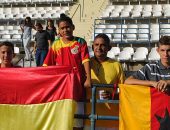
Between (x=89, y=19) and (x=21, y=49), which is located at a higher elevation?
(x=89, y=19)

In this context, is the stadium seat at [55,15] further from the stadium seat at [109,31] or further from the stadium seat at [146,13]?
the stadium seat at [146,13]

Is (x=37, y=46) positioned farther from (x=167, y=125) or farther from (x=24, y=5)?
(x=24, y=5)

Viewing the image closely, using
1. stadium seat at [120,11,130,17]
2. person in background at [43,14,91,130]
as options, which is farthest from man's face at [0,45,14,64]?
stadium seat at [120,11,130,17]

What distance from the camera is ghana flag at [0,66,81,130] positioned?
4289mm

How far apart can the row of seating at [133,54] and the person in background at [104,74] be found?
6353 millimetres

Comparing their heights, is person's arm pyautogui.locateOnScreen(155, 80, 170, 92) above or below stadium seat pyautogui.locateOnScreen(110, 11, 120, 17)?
below

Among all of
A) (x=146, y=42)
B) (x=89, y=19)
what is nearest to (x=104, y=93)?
(x=146, y=42)

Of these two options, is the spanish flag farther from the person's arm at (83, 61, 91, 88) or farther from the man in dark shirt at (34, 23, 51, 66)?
the man in dark shirt at (34, 23, 51, 66)

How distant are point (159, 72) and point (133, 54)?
754 cm

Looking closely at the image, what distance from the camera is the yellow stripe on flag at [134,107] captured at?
411cm

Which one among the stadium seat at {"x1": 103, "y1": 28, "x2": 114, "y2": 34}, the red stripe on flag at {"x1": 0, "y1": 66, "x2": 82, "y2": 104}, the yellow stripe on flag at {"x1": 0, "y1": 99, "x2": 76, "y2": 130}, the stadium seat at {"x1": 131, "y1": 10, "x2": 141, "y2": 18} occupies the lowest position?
the yellow stripe on flag at {"x1": 0, "y1": 99, "x2": 76, "y2": 130}

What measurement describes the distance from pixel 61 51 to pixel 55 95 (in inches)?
20.0

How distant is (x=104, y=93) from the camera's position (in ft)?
14.1

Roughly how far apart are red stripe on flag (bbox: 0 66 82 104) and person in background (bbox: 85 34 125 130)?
27 centimetres
